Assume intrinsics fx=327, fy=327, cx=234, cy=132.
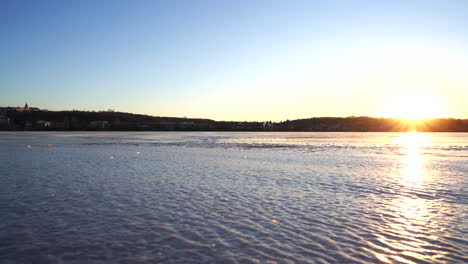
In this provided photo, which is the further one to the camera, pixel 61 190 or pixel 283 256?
pixel 61 190

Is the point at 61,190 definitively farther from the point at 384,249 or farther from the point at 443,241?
the point at 443,241

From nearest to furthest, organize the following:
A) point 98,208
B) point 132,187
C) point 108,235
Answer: point 108,235, point 98,208, point 132,187

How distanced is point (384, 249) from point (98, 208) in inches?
344

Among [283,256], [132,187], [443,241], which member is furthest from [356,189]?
[132,187]

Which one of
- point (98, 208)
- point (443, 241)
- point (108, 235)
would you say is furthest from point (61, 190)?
point (443, 241)

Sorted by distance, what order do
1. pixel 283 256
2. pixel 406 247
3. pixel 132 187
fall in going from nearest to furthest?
pixel 283 256 < pixel 406 247 < pixel 132 187

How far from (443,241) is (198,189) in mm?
9333

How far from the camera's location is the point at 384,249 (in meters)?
7.45

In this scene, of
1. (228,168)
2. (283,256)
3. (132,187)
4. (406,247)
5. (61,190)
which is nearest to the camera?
(283,256)

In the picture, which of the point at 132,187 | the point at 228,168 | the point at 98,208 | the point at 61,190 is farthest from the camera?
the point at 228,168

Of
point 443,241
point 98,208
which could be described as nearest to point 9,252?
point 98,208

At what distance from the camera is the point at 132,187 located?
1487cm

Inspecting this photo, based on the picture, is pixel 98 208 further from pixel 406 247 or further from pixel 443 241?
pixel 443 241

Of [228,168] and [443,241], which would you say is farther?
[228,168]
